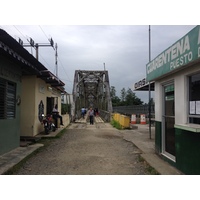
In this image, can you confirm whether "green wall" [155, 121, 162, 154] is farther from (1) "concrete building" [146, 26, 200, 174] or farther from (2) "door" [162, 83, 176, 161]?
(2) "door" [162, 83, 176, 161]

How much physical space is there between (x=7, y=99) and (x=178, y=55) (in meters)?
4.72

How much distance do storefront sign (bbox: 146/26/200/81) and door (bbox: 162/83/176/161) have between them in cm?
50

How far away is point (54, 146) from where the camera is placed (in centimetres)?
821

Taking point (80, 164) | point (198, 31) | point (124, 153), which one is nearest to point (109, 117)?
point (124, 153)

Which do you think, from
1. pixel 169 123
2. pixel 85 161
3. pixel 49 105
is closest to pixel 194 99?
pixel 169 123

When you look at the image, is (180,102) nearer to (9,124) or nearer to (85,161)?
(85,161)

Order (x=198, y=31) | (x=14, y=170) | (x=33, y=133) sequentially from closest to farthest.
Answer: (x=198, y=31) < (x=14, y=170) < (x=33, y=133)

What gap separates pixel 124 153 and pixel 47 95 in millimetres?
5996

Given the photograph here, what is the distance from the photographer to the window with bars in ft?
20.7

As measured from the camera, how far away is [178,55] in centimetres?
452

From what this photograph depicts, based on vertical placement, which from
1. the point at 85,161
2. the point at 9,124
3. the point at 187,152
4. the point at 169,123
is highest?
the point at 169,123

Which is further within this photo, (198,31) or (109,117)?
(109,117)

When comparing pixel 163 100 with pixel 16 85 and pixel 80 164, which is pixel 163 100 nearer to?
pixel 80 164

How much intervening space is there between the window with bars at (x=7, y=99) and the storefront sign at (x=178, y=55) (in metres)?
4.02
